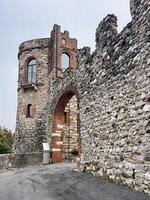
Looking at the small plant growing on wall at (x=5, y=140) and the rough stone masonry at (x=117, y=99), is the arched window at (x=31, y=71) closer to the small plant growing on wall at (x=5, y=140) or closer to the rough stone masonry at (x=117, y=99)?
the rough stone masonry at (x=117, y=99)

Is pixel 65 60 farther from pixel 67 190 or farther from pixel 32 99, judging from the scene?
pixel 67 190

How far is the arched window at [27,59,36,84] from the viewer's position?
21.6m

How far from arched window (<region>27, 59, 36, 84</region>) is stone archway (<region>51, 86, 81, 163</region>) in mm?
3461

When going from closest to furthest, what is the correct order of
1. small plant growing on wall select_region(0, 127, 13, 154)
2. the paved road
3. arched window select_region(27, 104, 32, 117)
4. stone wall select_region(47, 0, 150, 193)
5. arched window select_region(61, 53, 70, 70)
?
the paved road, stone wall select_region(47, 0, 150, 193), arched window select_region(27, 104, 32, 117), arched window select_region(61, 53, 70, 70), small plant growing on wall select_region(0, 127, 13, 154)

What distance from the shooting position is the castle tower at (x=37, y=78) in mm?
20109

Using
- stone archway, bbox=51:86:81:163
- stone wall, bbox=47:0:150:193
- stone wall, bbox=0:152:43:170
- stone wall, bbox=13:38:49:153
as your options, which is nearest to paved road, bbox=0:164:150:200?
stone wall, bbox=47:0:150:193

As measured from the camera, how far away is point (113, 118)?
8844mm

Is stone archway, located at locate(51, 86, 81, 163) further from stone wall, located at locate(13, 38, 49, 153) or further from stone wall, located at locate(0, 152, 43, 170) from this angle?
stone wall, located at locate(13, 38, 49, 153)

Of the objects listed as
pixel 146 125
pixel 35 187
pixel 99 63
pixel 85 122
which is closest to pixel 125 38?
pixel 99 63

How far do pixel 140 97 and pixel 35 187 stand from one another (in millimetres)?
3814

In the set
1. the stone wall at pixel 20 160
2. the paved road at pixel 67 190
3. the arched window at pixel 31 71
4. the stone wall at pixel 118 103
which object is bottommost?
the paved road at pixel 67 190

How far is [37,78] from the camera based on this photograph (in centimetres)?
2114

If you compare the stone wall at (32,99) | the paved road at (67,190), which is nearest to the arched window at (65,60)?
the stone wall at (32,99)

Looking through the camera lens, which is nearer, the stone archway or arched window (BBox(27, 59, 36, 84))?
the stone archway
